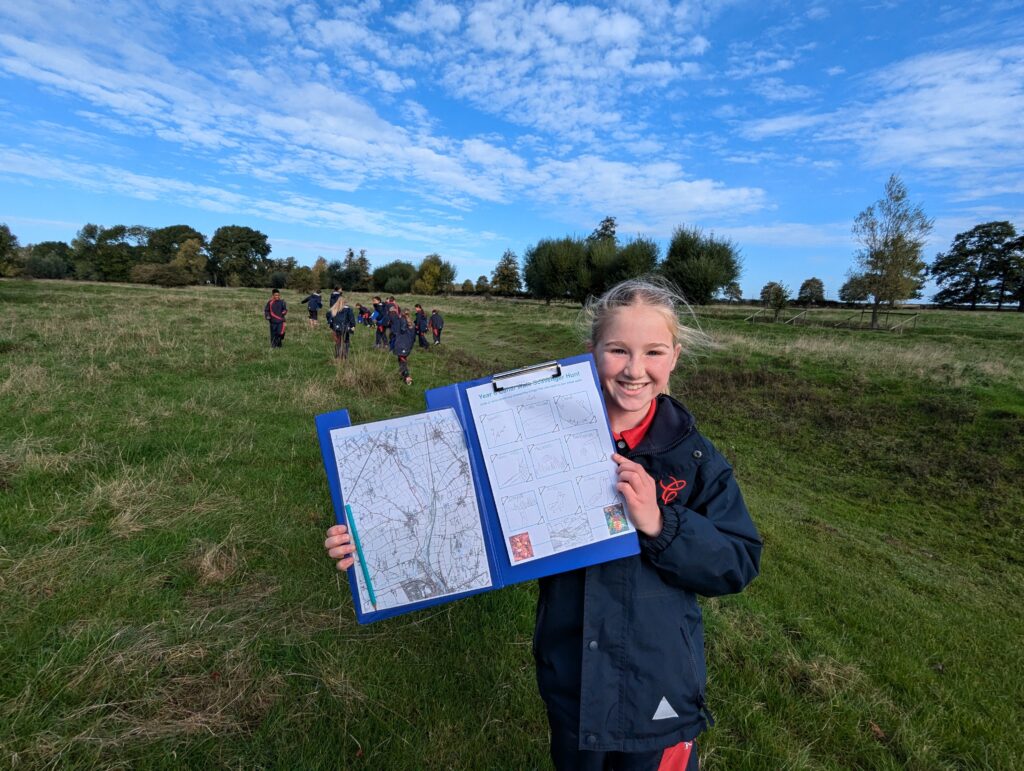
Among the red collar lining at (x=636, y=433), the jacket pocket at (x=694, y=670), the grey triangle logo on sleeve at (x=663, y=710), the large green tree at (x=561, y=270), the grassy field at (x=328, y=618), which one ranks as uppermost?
the large green tree at (x=561, y=270)

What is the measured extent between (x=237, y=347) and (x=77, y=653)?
1402cm

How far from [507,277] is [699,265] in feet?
123

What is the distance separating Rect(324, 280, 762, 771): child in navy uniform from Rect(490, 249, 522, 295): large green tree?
74.5 meters

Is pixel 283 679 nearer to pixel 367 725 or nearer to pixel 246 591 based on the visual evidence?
pixel 367 725

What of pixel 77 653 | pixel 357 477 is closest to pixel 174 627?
pixel 77 653

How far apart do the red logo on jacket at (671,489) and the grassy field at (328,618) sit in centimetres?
180

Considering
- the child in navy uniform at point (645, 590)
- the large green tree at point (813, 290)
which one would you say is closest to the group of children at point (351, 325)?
the child in navy uniform at point (645, 590)

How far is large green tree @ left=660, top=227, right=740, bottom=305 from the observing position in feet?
147

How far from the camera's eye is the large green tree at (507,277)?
250ft

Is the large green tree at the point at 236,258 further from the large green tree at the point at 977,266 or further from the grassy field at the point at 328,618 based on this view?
the large green tree at the point at 977,266

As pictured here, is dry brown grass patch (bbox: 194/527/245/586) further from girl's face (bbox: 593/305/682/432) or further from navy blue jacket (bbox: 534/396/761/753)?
girl's face (bbox: 593/305/682/432)

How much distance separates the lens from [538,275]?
61.3m

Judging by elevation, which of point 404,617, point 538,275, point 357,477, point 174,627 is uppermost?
point 538,275

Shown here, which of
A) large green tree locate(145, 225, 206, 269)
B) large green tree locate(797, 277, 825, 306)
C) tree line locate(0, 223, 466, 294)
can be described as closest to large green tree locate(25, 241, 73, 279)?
tree line locate(0, 223, 466, 294)
